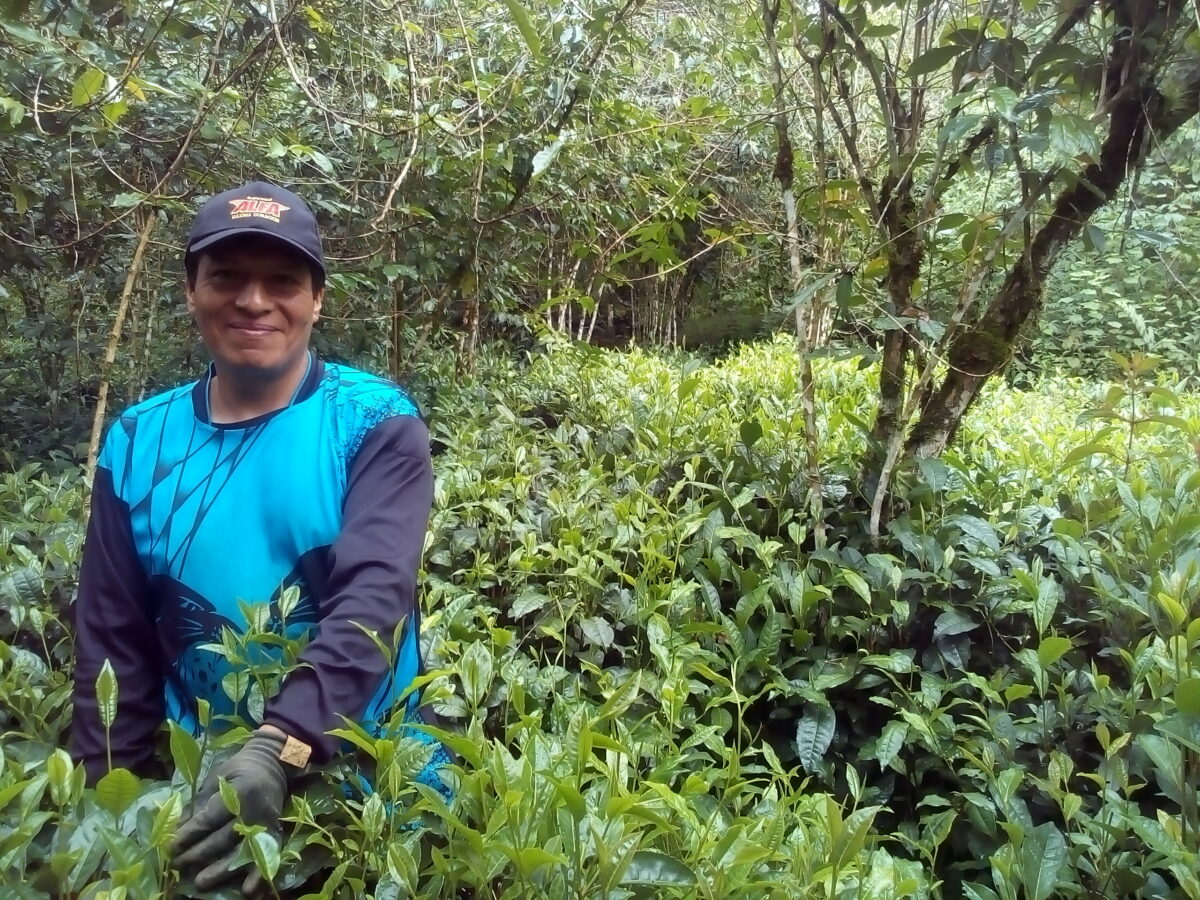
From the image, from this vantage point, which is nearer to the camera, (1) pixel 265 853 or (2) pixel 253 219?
(1) pixel 265 853

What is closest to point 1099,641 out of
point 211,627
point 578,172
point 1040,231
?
point 1040,231

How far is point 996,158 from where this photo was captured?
1947 mm

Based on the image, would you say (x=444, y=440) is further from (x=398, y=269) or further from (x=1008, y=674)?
(x=1008, y=674)

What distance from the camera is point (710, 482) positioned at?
2.69 meters

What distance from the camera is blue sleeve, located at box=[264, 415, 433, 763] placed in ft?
3.41

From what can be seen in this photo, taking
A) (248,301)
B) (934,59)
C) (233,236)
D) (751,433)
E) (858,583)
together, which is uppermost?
(934,59)

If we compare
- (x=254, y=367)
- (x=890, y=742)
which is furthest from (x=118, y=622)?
(x=890, y=742)

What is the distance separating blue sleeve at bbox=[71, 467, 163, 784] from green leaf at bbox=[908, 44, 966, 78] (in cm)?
198

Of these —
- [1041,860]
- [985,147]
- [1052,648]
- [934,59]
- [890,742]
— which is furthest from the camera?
[985,147]

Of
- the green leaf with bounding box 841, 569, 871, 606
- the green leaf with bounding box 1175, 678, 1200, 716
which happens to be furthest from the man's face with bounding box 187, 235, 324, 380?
the green leaf with bounding box 1175, 678, 1200, 716

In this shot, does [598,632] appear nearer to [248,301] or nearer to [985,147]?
[248,301]

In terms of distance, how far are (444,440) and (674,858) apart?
8.93 feet

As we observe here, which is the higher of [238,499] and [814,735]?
[238,499]

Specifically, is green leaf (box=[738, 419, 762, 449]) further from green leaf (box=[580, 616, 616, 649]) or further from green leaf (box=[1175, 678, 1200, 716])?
green leaf (box=[1175, 678, 1200, 716])
